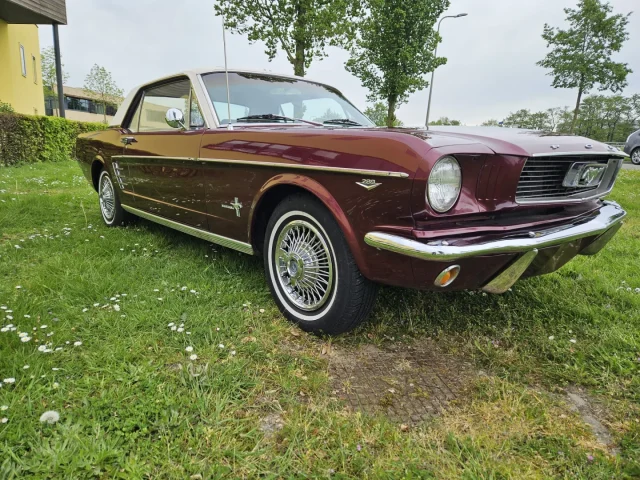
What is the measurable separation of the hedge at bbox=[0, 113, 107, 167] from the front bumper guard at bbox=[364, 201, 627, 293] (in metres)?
11.2

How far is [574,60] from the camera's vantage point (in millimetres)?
20562

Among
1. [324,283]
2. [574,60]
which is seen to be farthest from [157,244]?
[574,60]

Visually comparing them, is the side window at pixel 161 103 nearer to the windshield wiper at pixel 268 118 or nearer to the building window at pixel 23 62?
the windshield wiper at pixel 268 118

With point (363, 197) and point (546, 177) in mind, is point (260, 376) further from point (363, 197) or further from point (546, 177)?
point (546, 177)

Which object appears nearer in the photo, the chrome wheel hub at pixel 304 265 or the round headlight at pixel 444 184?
the round headlight at pixel 444 184

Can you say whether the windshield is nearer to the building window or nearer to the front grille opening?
the front grille opening

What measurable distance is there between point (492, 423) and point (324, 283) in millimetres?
1052

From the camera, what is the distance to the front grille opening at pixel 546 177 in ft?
6.70

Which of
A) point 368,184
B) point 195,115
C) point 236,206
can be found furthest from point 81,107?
point 368,184

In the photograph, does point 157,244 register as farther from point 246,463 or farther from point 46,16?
point 46,16

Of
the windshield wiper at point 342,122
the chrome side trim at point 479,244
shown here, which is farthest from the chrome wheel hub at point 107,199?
the chrome side trim at point 479,244

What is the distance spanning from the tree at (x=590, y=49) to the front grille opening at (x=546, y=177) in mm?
20922

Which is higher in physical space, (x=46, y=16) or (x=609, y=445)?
(x=46, y=16)

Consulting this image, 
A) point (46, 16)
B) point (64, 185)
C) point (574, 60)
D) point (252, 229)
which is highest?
point (574, 60)
